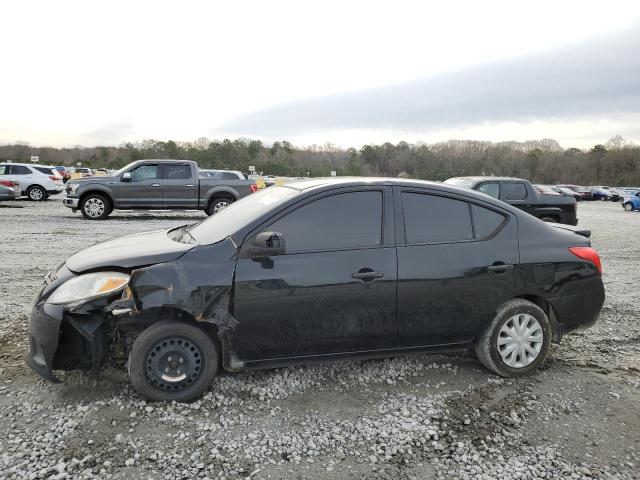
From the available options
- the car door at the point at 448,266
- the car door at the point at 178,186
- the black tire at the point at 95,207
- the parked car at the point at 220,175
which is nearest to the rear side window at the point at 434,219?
the car door at the point at 448,266

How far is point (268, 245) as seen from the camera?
3.24 m

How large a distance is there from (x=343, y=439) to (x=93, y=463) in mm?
1434

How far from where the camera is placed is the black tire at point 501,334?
3734 mm

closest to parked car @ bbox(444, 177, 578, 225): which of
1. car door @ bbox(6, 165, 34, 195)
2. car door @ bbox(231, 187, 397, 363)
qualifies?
car door @ bbox(231, 187, 397, 363)

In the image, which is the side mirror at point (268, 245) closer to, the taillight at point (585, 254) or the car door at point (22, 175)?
the taillight at point (585, 254)

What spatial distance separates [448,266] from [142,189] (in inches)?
520

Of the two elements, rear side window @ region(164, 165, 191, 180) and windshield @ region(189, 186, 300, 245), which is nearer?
windshield @ region(189, 186, 300, 245)

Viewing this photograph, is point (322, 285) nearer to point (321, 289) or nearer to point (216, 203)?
point (321, 289)

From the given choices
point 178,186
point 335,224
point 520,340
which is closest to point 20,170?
point 178,186

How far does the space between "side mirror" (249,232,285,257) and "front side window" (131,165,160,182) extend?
42.3 ft

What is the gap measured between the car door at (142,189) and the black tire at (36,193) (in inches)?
381

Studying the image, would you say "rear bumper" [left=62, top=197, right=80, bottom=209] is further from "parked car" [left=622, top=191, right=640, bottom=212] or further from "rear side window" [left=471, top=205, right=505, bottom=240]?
"parked car" [left=622, top=191, right=640, bottom=212]

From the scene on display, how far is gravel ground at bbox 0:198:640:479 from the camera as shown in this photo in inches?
106

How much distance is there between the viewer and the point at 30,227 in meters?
12.6
